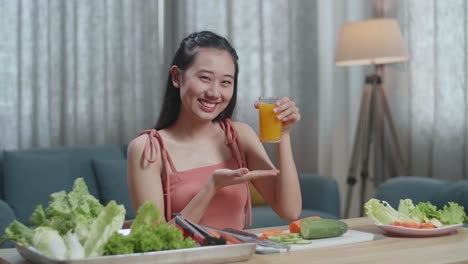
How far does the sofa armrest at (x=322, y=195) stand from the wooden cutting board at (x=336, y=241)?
2625 mm

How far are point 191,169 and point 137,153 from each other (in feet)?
0.57

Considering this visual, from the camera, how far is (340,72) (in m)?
5.39

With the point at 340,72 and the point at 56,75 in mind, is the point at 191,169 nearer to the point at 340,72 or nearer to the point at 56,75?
the point at 56,75

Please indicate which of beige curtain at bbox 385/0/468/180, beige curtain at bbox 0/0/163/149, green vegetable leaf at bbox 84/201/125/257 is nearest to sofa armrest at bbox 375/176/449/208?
beige curtain at bbox 385/0/468/180

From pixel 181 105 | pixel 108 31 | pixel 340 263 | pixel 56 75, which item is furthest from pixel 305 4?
pixel 340 263

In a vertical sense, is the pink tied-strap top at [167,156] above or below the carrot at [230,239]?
above

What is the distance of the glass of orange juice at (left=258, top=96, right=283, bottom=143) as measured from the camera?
2.07 meters

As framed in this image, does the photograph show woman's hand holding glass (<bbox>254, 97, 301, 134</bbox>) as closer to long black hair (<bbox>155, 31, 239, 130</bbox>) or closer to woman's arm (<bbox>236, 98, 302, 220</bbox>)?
woman's arm (<bbox>236, 98, 302, 220</bbox>)

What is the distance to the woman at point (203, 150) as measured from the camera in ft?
7.01

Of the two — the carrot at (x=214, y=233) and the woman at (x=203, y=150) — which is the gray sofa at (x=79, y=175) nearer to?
the woman at (x=203, y=150)

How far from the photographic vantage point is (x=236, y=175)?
73.8 inches

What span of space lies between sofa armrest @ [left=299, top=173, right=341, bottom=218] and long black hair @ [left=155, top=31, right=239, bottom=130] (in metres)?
2.40

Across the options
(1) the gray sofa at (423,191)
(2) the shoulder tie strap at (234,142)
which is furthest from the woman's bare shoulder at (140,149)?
(1) the gray sofa at (423,191)

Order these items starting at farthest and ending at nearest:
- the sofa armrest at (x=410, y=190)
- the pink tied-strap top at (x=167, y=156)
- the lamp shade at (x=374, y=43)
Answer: the lamp shade at (x=374, y=43)
the sofa armrest at (x=410, y=190)
the pink tied-strap top at (x=167, y=156)
